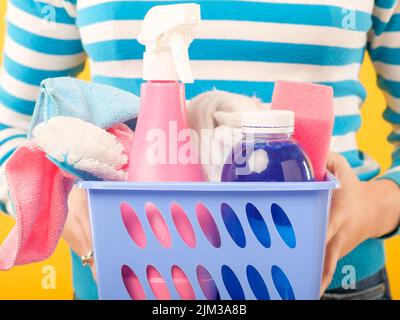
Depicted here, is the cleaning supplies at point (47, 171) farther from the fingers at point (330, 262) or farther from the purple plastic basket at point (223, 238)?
the fingers at point (330, 262)

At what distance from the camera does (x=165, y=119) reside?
47 centimetres

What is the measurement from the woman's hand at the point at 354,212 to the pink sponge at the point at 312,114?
7 cm

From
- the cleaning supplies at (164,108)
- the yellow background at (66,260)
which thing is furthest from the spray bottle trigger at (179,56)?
the yellow background at (66,260)

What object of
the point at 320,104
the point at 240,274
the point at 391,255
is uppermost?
the point at 320,104

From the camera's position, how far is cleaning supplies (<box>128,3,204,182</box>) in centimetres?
45

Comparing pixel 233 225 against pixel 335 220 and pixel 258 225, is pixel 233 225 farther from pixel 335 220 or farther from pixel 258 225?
pixel 335 220

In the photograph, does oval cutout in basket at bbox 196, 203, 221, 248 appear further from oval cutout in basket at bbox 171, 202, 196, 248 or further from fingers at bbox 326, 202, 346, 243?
fingers at bbox 326, 202, 346, 243

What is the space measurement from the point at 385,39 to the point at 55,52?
42 centimetres

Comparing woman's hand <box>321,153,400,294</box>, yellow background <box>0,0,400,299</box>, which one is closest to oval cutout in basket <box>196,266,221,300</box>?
woman's hand <box>321,153,400,294</box>
